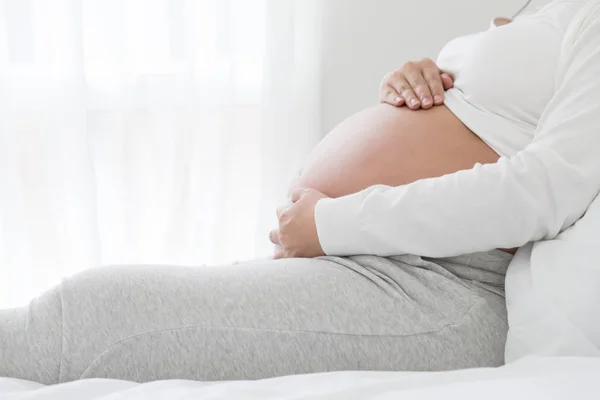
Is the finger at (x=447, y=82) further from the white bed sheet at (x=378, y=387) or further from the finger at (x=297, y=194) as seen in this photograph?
the white bed sheet at (x=378, y=387)

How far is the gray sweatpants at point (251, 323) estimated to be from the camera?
0.77 metres

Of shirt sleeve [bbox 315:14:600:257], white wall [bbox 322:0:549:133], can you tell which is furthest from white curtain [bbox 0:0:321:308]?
shirt sleeve [bbox 315:14:600:257]

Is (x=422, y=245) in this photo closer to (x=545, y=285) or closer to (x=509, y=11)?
(x=545, y=285)

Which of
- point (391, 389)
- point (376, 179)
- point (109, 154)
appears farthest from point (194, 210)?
point (391, 389)

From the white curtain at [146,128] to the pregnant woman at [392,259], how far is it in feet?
3.19

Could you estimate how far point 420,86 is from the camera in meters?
1.20

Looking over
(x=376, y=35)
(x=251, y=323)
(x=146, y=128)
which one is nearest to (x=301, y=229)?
(x=251, y=323)

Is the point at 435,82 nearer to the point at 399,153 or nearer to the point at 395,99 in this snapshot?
the point at 395,99

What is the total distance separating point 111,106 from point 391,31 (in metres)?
0.87

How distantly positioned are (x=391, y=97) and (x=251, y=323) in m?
0.56

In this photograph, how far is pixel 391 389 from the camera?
2.09ft

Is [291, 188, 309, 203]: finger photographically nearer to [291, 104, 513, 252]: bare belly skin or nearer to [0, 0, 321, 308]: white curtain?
[291, 104, 513, 252]: bare belly skin

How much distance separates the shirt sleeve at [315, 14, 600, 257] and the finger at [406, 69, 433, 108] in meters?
0.24

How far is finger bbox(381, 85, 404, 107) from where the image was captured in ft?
3.93
